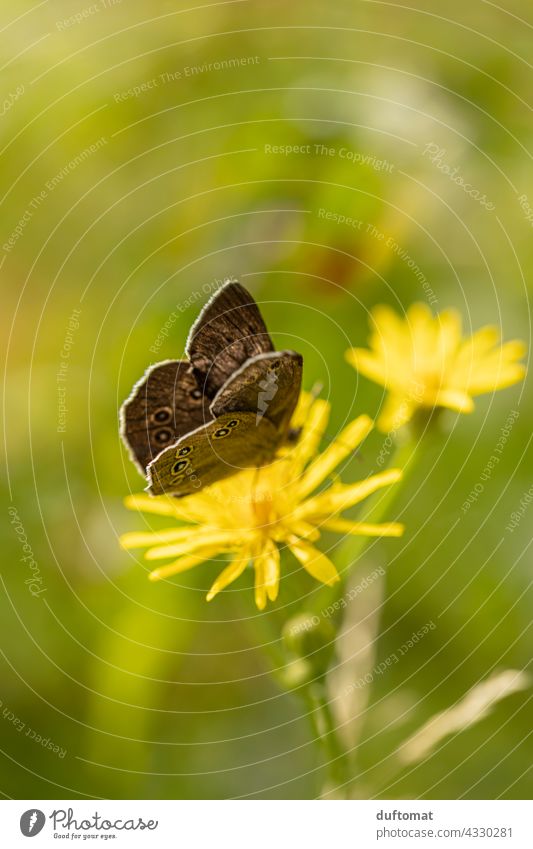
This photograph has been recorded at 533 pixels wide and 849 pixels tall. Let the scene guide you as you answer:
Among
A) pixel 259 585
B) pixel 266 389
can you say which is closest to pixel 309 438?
pixel 266 389

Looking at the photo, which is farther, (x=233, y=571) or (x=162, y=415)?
(x=162, y=415)

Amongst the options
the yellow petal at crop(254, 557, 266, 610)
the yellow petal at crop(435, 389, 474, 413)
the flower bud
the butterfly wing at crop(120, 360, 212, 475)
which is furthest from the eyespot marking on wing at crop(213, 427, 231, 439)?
the yellow petal at crop(435, 389, 474, 413)

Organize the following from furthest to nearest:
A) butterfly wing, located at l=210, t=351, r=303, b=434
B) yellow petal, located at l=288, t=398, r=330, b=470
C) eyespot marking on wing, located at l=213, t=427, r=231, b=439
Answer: yellow petal, located at l=288, t=398, r=330, b=470 → eyespot marking on wing, located at l=213, t=427, r=231, b=439 → butterfly wing, located at l=210, t=351, r=303, b=434

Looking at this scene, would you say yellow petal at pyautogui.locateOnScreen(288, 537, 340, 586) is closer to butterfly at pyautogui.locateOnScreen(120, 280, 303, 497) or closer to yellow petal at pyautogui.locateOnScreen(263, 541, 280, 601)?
yellow petal at pyautogui.locateOnScreen(263, 541, 280, 601)

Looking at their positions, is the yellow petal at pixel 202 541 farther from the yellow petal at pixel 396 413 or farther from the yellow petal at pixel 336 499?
the yellow petal at pixel 396 413

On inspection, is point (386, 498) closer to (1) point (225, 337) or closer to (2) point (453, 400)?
(2) point (453, 400)

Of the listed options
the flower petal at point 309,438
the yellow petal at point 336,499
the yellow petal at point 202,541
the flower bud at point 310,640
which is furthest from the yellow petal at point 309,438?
the flower bud at point 310,640
